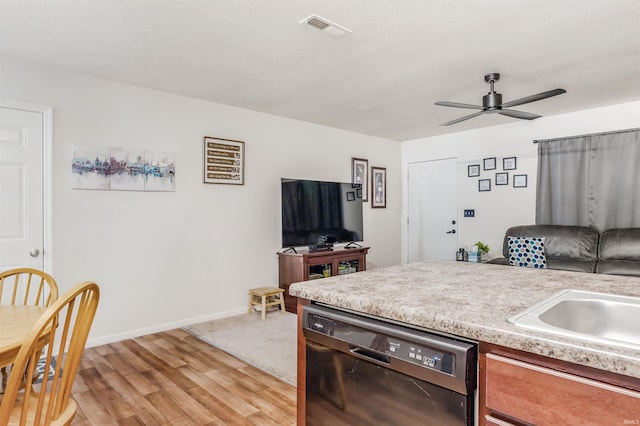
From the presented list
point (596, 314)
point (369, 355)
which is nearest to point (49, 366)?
point (369, 355)

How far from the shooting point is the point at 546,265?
423cm

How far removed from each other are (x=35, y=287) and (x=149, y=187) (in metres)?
1.24

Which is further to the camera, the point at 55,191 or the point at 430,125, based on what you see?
the point at 430,125

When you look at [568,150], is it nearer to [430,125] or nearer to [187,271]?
[430,125]

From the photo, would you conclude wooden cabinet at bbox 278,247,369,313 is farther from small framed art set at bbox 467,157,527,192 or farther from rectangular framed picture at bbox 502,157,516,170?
rectangular framed picture at bbox 502,157,516,170

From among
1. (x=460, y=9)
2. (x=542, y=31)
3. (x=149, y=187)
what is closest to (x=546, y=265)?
(x=542, y=31)

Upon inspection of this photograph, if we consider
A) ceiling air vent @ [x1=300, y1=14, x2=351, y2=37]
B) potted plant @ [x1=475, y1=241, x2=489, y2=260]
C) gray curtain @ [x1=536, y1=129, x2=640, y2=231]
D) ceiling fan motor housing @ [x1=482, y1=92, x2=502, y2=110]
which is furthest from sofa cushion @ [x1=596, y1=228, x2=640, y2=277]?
ceiling air vent @ [x1=300, y1=14, x2=351, y2=37]

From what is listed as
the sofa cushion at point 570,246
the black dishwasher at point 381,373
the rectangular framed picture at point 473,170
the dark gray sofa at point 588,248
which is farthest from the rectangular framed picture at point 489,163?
the black dishwasher at point 381,373

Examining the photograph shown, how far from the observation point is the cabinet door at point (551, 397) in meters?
0.80

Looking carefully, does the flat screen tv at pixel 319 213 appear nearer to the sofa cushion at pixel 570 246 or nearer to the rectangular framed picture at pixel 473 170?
the rectangular framed picture at pixel 473 170

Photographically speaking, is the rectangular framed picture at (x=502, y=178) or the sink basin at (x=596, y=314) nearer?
the sink basin at (x=596, y=314)

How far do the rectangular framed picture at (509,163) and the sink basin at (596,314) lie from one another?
4.23m

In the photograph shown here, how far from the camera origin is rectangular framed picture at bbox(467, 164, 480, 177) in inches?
218

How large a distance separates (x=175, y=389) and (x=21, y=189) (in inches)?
80.5
